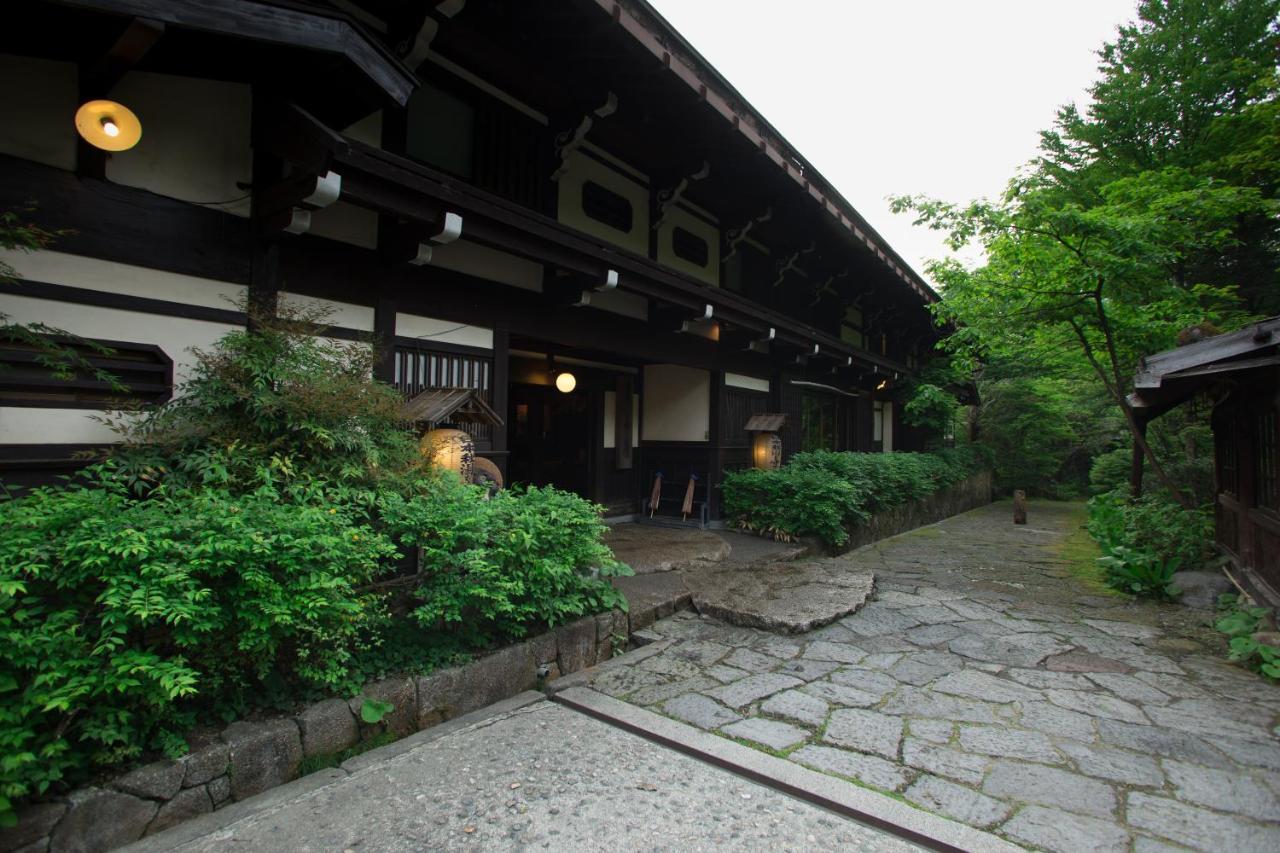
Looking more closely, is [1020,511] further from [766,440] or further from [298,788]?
[298,788]

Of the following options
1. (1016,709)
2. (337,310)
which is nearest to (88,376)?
(337,310)

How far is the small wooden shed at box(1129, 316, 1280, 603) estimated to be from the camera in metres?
5.07

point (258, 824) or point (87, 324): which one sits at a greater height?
point (87, 324)

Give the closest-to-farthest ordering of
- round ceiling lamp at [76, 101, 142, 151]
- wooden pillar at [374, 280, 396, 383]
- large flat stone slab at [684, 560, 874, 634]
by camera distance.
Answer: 1. round ceiling lamp at [76, 101, 142, 151]
2. wooden pillar at [374, 280, 396, 383]
3. large flat stone slab at [684, 560, 874, 634]

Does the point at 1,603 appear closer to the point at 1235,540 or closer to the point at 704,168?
the point at 704,168

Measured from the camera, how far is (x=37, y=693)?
2324mm

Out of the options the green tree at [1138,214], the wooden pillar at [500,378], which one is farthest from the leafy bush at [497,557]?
the green tree at [1138,214]

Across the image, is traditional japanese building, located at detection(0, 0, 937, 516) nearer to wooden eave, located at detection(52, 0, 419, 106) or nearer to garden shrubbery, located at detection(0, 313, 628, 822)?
wooden eave, located at detection(52, 0, 419, 106)

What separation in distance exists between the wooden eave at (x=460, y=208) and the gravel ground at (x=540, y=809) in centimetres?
395

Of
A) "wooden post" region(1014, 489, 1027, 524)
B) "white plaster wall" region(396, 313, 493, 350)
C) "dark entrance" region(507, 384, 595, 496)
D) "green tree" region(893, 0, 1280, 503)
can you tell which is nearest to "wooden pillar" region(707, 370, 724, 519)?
"dark entrance" region(507, 384, 595, 496)

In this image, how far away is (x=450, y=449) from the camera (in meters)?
5.30

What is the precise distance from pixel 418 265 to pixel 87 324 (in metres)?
2.56

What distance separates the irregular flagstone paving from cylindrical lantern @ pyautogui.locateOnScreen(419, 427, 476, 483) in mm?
→ 2229

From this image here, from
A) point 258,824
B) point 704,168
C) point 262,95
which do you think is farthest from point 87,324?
point 704,168
